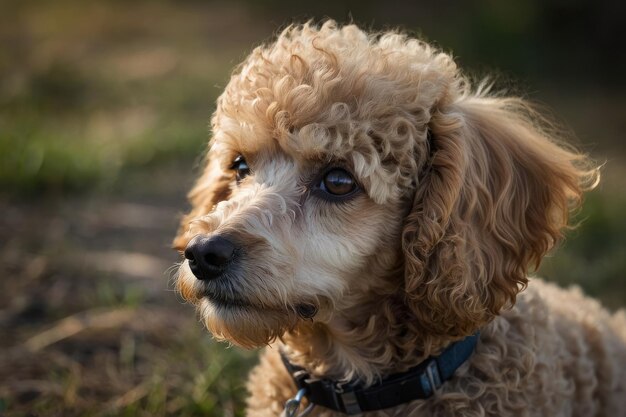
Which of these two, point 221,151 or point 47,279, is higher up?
point 47,279

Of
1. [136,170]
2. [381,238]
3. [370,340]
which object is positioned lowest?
[370,340]

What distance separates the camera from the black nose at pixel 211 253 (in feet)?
8.62

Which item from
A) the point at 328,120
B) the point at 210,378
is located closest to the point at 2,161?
the point at 210,378

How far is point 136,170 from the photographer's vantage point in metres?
7.53

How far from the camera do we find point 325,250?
2811 mm

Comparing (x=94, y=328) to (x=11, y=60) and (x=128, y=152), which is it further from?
(x=11, y=60)

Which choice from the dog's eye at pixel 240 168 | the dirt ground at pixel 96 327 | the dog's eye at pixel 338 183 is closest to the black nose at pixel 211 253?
the dog's eye at pixel 338 183

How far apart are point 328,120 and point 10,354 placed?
2575 mm

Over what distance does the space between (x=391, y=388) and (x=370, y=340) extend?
23 cm

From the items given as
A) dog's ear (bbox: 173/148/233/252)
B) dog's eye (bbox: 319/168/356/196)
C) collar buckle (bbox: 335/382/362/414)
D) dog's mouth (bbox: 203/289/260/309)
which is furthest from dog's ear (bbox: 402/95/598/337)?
dog's ear (bbox: 173/148/233/252)

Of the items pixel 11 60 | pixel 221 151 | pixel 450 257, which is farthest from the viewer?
pixel 11 60

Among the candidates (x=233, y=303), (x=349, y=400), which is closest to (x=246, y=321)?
(x=233, y=303)

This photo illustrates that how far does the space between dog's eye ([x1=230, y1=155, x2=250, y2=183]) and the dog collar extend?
993mm

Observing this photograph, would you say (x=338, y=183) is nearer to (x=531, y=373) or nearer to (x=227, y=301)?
(x=227, y=301)
